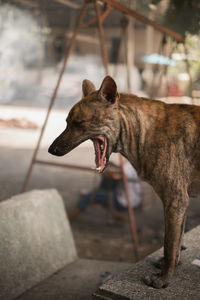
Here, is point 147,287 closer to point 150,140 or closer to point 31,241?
point 150,140

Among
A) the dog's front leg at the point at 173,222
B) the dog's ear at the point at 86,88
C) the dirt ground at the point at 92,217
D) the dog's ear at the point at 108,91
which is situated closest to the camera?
the dog's ear at the point at 108,91

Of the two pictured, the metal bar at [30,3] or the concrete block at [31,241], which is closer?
the concrete block at [31,241]

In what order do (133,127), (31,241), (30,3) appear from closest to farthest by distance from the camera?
1. (133,127)
2. (31,241)
3. (30,3)

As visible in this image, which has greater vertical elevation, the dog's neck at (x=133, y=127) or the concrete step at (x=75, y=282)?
the dog's neck at (x=133, y=127)

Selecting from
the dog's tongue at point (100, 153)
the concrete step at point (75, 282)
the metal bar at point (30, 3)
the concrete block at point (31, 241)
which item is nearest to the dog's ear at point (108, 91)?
the dog's tongue at point (100, 153)

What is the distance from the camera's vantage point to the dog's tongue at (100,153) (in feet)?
6.42

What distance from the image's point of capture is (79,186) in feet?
21.4

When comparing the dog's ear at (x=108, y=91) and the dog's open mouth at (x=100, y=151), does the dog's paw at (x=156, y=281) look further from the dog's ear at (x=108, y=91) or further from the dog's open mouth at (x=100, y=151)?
the dog's ear at (x=108, y=91)

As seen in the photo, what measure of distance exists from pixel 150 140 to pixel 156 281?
789 mm

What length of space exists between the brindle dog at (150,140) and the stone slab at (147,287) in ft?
0.22

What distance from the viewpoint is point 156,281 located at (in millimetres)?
2109

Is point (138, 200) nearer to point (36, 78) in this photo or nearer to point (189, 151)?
point (189, 151)

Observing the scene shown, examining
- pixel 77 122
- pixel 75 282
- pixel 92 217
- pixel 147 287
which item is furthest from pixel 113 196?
pixel 77 122

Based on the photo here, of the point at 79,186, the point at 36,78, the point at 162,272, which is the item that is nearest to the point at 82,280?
the point at 162,272
